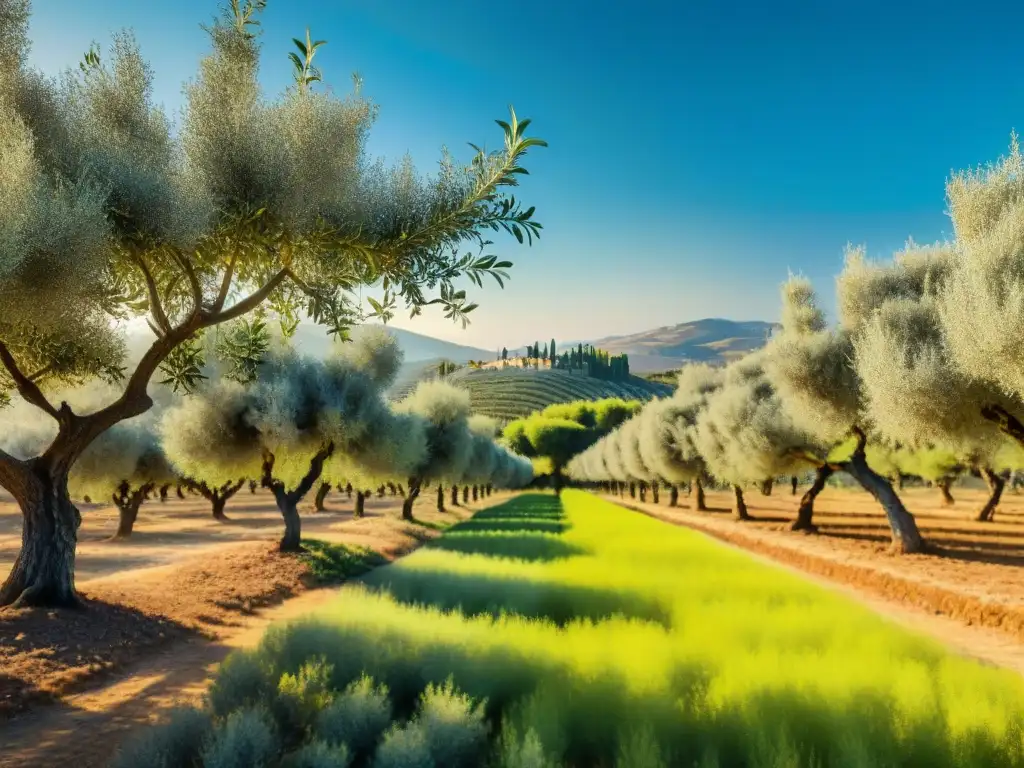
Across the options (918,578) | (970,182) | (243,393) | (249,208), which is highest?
(970,182)

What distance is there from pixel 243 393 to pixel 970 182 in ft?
77.4

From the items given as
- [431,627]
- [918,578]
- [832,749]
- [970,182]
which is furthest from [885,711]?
[970,182]

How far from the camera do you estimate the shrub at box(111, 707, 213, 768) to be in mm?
5973

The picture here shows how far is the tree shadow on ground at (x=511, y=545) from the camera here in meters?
22.9

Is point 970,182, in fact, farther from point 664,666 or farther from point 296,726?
point 296,726

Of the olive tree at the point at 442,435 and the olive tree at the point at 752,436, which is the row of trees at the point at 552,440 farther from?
the olive tree at the point at 752,436

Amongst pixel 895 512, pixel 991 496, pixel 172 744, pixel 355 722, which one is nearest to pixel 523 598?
pixel 355 722

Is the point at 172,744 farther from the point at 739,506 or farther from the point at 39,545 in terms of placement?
the point at 739,506

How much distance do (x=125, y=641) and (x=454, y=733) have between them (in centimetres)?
978

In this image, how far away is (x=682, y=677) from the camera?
7.88m

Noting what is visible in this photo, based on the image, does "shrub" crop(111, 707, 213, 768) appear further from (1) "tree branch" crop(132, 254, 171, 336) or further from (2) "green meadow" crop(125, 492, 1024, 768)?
(1) "tree branch" crop(132, 254, 171, 336)

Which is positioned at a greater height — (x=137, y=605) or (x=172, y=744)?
(x=172, y=744)

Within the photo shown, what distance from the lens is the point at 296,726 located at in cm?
711

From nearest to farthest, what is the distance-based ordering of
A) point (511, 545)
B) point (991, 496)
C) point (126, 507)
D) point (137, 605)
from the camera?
1. point (137, 605)
2. point (511, 545)
3. point (126, 507)
4. point (991, 496)
